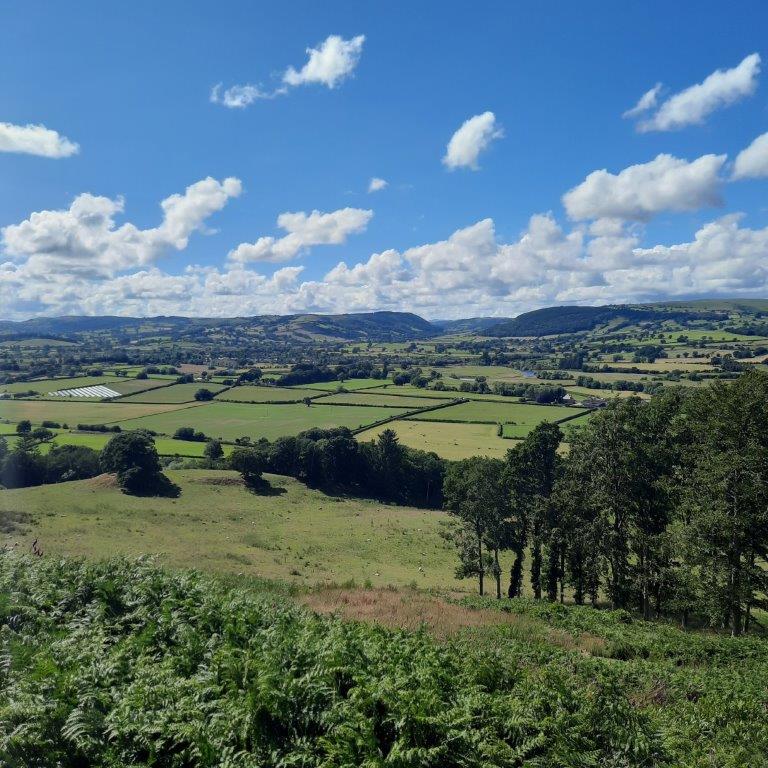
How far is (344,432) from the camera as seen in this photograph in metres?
81.7

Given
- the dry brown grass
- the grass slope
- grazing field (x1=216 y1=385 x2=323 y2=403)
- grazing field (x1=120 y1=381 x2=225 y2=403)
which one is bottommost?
the grass slope

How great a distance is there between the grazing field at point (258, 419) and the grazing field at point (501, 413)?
10375 millimetres

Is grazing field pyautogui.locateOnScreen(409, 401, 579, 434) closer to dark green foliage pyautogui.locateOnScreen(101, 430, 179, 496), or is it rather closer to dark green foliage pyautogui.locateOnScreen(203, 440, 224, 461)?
dark green foliage pyautogui.locateOnScreen(203, 440, 224, 461)

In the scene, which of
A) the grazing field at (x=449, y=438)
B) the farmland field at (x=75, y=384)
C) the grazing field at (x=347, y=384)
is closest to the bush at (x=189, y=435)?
the grazing field at (x=449, y=438)

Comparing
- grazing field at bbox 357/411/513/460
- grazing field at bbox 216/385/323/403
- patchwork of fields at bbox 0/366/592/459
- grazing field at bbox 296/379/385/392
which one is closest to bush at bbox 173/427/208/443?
patchwork of fields at bbox 0/366/592/459

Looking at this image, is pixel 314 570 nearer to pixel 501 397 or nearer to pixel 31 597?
pixel 31 597

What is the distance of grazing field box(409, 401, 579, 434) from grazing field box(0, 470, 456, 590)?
3894 cm

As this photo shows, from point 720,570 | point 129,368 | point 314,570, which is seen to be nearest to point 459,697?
point 720,570

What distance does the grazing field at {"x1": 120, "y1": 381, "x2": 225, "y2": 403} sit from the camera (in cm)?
12361

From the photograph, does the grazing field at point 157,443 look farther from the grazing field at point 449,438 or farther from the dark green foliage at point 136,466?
the grazing field at point 449,438

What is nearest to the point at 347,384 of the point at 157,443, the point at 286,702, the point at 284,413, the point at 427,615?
the point at 284,413

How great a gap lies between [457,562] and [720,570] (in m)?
26.0

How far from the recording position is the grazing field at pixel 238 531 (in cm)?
3369

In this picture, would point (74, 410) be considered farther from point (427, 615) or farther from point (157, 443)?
point (427, 615)
